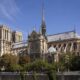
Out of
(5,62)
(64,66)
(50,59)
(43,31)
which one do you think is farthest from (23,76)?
(43,31)

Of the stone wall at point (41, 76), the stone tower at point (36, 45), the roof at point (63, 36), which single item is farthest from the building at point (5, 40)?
the stone wall at point (41, 76)

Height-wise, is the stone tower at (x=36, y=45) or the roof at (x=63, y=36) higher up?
the roof at (x=63, y=36)

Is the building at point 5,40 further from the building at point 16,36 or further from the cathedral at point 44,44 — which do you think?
the building at point 16,36

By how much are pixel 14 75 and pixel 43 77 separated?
786 centimetres

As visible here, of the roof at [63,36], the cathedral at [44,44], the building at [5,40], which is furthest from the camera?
the building at [5,40]

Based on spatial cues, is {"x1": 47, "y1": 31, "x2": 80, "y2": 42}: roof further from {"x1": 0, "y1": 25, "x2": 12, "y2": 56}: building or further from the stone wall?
the stone wall

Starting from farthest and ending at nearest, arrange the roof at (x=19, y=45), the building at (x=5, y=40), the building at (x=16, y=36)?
the building at (x=16, y=36), the roof at (x=19, y=45), the building at (x=5, y=40)

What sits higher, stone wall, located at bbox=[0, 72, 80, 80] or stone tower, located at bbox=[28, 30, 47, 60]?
stone tower, located at bbox=[28, 30, 47, 60]

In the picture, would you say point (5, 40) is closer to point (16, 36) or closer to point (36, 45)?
point (16, 36)

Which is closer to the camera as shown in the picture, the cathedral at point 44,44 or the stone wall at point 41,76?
the stone wall at point 41,76

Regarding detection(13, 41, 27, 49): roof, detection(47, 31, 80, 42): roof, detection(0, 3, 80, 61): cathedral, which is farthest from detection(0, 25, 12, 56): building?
detection(47, 31, 80, 42): roof

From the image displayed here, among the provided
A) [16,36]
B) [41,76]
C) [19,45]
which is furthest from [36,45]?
[41,76]

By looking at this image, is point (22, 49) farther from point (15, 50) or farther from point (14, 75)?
point (14, 75)

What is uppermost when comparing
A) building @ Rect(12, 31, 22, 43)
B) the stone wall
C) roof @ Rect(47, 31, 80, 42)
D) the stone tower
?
building @ Rect(12, 31, 22, 43)
